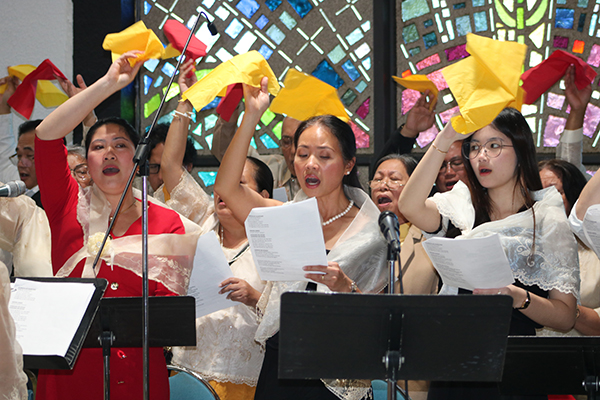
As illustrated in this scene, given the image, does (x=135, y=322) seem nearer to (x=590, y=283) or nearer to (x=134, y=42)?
(x=134, y=42)

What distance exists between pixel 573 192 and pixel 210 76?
1.77 meters

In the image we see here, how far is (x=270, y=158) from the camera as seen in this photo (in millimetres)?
→ 4207

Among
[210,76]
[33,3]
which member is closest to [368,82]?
[210,76]

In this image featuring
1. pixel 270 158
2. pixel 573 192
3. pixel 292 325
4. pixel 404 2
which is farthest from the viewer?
pixel 404 2

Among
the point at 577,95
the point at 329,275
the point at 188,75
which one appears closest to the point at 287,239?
the point at 329,275

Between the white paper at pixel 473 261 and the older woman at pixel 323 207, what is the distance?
0.35 metres

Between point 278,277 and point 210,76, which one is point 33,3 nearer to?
point 210,76

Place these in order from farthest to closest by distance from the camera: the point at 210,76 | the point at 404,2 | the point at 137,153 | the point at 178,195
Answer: the point at 404,2 < the point at 178,195 < the point at 210,76 < the point at 137,153

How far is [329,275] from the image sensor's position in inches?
81.4

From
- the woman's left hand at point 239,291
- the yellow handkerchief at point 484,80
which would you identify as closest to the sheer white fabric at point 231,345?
the woman's left hand at point 239,291

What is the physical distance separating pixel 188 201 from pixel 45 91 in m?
1.16

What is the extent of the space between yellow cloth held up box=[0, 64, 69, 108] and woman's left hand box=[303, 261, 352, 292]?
7.17 ft

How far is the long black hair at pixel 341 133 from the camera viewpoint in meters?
2.53

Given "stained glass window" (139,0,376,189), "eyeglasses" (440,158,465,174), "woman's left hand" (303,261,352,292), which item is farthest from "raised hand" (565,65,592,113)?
"woman's left hand" (303,261,352,292)
